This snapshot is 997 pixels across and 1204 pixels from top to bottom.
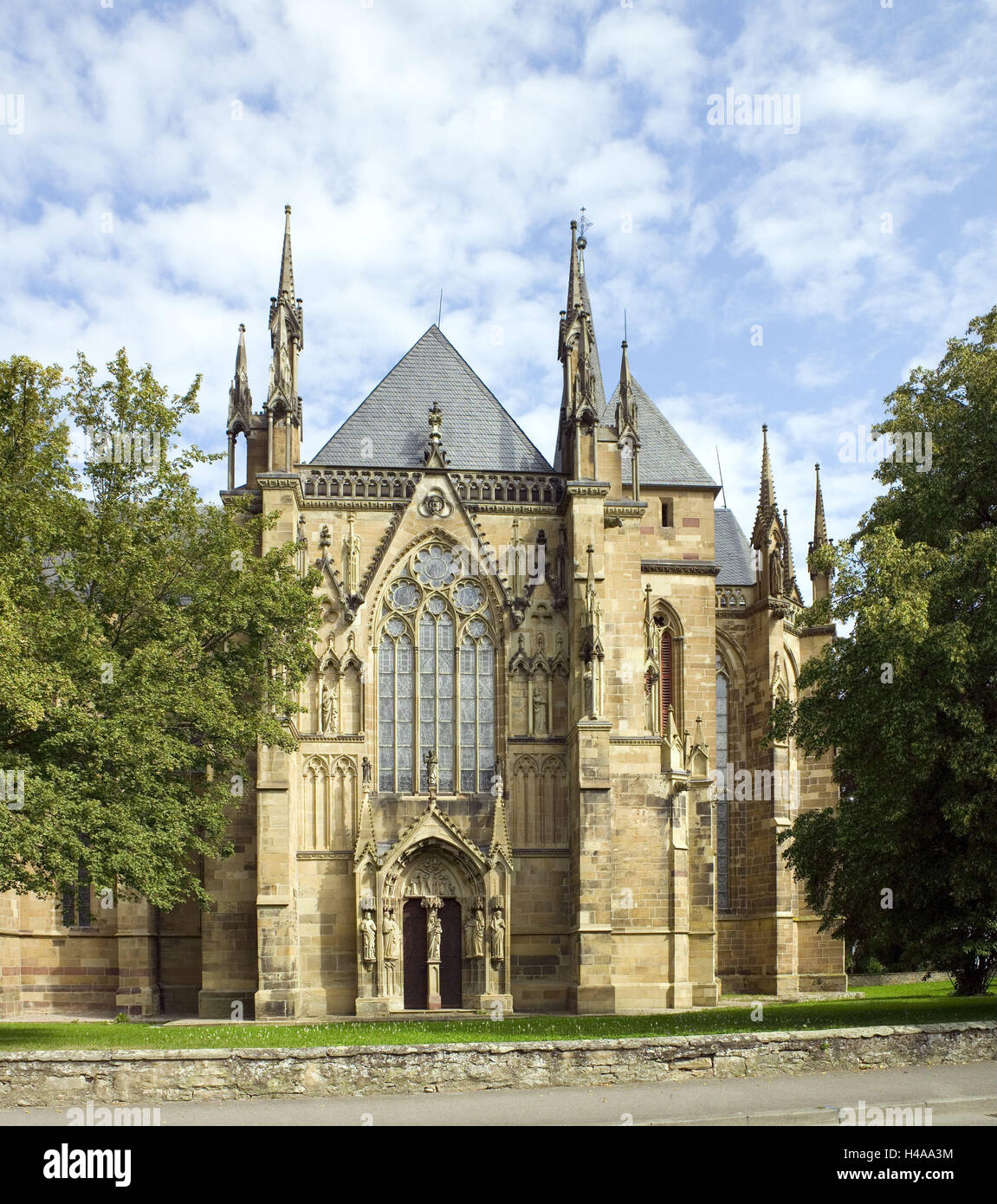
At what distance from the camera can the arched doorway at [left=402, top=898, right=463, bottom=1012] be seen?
31.7m

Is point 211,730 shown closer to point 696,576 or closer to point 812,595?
point 696,576

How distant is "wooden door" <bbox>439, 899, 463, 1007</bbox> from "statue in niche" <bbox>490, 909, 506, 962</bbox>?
951mm

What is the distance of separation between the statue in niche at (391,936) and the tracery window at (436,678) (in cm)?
298

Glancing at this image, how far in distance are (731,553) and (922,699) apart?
20319mm

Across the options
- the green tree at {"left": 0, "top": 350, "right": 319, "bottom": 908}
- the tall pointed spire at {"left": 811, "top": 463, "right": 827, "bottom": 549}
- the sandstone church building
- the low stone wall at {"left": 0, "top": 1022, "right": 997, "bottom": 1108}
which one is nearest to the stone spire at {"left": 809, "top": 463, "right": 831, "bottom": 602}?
the tall pointed spire at {"left": 811, "top": 463, "right": 827, "bottom": 549}

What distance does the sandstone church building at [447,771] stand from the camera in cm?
3095

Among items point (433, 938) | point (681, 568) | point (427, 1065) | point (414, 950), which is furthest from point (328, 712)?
point (427, 1065)

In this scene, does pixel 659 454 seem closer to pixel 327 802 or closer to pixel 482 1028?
pixel 327 802

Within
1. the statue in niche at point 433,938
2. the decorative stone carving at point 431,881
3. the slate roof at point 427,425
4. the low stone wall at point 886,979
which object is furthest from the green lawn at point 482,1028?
the low stone wall at point 886,979

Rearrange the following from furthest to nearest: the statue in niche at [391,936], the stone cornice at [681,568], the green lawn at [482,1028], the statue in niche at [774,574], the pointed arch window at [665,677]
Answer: the statue in niche at [774,574] → the stone cornice at [681,568] → the pointed arch window at [665,677] → the statue in niche at [391,936] → the green lawn at [482,1028]

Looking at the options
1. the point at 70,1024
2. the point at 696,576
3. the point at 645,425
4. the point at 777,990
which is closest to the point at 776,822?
the point at 777,990

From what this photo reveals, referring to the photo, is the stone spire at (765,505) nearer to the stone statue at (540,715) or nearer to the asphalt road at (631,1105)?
the stone statue at (540,715)

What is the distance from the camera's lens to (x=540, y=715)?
108 feet

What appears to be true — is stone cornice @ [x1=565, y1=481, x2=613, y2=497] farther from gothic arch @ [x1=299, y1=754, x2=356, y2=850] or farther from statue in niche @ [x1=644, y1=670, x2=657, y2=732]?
gothic arch @ [x1=299, y1=754, x2=356, y2=850]
